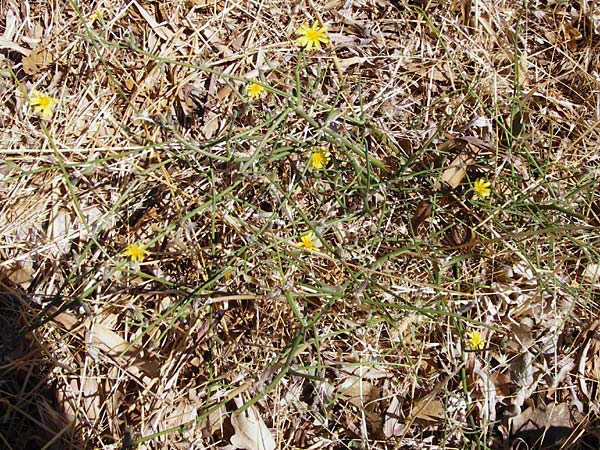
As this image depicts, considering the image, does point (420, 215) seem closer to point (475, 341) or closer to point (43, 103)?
point (475, 341)

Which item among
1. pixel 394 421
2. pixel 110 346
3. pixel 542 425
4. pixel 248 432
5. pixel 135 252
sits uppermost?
pixel 135 252

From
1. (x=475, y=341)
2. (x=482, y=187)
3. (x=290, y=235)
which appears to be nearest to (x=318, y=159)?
Answer: (x=290, y=235)

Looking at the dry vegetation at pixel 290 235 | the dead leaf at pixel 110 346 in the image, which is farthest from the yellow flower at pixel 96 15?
the dead leaf at pixel 110 346

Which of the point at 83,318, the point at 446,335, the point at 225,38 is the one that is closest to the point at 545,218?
the point at 446,335

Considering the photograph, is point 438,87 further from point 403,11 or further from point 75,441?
point 75,441

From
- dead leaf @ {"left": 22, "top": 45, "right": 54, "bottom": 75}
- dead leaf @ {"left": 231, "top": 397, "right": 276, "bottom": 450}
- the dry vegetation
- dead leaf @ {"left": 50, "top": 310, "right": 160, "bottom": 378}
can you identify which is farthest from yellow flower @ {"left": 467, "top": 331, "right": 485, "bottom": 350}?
dead leaf @ {"left": 22, "top": 45, "right": 54, "bottom": 75}

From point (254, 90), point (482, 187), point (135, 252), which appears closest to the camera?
point (135, 252)
